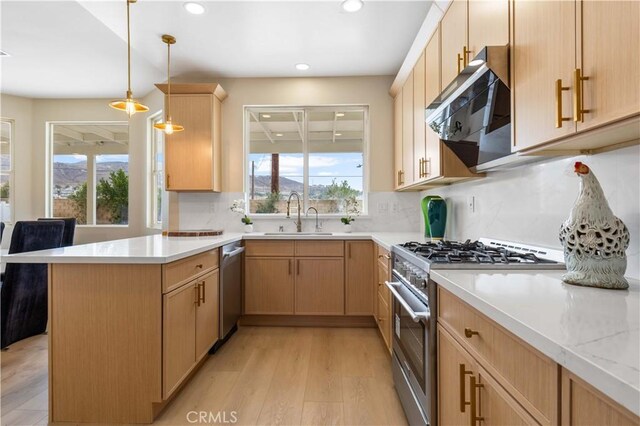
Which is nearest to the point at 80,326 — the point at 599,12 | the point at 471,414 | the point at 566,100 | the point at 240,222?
the point at 471,414

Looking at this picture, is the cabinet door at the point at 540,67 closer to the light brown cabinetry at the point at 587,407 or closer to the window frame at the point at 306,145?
the light brown cabinetry at the point at 587,407

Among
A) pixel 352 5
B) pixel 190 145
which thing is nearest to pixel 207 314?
pixel 190 145

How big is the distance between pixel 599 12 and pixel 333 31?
219 centimetres

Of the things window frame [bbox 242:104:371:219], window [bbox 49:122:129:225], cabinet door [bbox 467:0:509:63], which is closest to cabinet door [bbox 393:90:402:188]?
window frame [bbox 242:104:371:219]

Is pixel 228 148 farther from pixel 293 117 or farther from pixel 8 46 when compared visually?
pixel 8 46

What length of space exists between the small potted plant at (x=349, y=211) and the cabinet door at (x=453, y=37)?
1818 mm

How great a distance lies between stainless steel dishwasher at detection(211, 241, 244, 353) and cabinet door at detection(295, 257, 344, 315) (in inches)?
21.8

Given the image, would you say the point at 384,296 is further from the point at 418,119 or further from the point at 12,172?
the point at 12,172

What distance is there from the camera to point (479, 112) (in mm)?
1591

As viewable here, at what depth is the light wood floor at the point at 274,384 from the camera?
69.5 inches

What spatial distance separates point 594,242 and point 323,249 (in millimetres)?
2270

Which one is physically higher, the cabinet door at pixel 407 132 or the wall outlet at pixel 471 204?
the cabinet door at pixel 407 132

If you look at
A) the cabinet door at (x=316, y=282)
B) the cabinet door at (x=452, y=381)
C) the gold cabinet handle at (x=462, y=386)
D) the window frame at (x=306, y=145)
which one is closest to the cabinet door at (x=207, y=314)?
the cabinet door at (x=316, y=282)

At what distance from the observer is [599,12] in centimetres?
86
